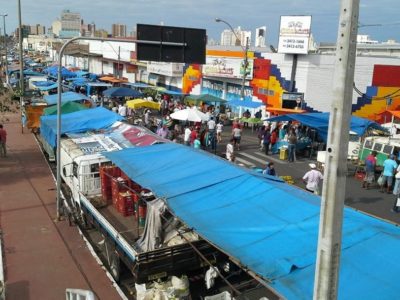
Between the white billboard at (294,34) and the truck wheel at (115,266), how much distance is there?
2384cm

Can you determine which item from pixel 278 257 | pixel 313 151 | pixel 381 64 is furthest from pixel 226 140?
pixel 278 257

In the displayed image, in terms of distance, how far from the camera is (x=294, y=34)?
1189 inches

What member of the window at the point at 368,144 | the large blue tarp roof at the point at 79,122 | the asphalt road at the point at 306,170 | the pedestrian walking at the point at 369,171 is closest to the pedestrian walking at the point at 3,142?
the large blue tarp roof at the point at 79,122

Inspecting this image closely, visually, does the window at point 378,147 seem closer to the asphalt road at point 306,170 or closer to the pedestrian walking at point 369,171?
the asphalt road at point 306,170

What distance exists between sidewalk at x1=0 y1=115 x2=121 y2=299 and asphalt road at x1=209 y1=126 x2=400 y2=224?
9250 mm

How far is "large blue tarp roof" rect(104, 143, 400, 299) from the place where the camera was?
585 centimetres

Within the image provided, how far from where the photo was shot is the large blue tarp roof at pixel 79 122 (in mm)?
17344

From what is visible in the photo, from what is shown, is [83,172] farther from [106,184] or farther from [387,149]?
[387,149]

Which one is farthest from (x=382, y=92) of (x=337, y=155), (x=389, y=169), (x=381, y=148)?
(x=337, y=155)

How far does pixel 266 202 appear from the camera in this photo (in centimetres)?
837

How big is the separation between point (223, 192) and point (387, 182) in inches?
425

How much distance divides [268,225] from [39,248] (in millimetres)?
7058

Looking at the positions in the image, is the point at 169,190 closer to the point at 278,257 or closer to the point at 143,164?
the point at 143,164

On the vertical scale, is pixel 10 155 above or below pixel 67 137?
below
